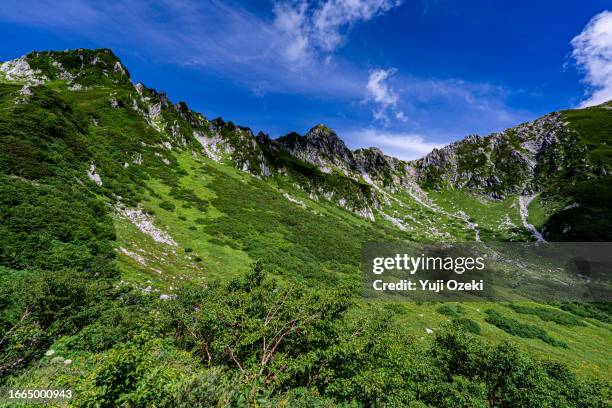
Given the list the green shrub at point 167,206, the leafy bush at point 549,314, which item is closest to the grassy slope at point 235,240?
the green shrub at point 167,206

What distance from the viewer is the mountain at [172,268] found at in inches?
462

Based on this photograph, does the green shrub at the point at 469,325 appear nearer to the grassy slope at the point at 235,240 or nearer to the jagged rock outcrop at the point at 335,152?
the grassy slope at the point at 235,240

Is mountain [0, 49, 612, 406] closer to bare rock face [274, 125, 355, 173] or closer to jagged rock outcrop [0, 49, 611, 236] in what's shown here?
→ jagged rock outcrop [0, 49, 611, 236]

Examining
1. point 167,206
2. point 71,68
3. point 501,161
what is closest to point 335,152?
point 501,161

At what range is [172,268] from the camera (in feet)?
89.0

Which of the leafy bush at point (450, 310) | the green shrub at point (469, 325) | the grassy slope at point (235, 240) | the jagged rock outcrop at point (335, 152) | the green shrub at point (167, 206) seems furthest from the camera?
the jagged rock outcrop at point (335, 152)

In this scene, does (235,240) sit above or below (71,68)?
below

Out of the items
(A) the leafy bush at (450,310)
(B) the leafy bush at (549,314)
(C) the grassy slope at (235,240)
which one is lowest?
(B) the leafy bush at (549,314)

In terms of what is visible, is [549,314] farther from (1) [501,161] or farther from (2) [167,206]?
(1) [501,161]

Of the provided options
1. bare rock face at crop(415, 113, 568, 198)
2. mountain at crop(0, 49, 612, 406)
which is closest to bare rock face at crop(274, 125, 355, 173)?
bare rock face at crop(415, 113, 568, 198)

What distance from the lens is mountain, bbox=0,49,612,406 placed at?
11.7m

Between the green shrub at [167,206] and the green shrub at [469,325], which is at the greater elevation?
the green shrub at [167,206]

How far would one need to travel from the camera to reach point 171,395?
698 centimetres

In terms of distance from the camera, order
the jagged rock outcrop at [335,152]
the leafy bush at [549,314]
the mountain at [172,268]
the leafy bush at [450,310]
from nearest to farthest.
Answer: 1. the mountain at [172,268]
2. the leafy bush at [450,310]
3. the leafy bush at [549,314]
4. the jagged rock outcrop at [335,152]
